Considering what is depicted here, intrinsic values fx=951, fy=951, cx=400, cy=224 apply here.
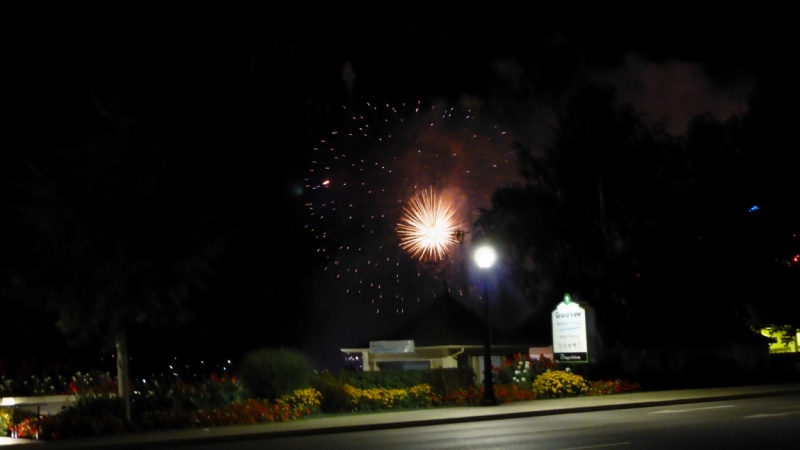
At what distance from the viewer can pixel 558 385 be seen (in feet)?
106

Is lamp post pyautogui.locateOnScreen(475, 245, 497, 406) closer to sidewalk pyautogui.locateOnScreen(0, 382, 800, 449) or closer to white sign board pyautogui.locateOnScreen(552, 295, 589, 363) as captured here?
sidewalk pyautogui.locateOnScreen(0, 382, 800, 449)

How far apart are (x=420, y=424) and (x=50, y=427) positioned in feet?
28.5

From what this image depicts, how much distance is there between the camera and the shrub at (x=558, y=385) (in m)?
32.1

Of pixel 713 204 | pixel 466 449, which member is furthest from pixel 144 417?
pixel 713 204

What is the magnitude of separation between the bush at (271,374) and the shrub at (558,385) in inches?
346

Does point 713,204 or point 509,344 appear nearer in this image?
point 713,204

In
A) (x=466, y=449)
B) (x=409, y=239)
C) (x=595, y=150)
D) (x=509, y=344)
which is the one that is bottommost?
(x=466, y=449)

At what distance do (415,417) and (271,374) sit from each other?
4.64 m

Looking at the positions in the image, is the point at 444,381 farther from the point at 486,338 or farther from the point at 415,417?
the point at 415,417

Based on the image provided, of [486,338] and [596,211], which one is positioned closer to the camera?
[486,338]

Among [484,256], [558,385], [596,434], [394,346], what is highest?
[484,256]

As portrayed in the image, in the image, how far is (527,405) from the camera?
28484 mm

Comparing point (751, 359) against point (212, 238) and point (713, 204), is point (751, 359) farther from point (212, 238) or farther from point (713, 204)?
point (212, 238)

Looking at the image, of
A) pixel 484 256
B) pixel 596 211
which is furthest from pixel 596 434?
pixel 596 211
